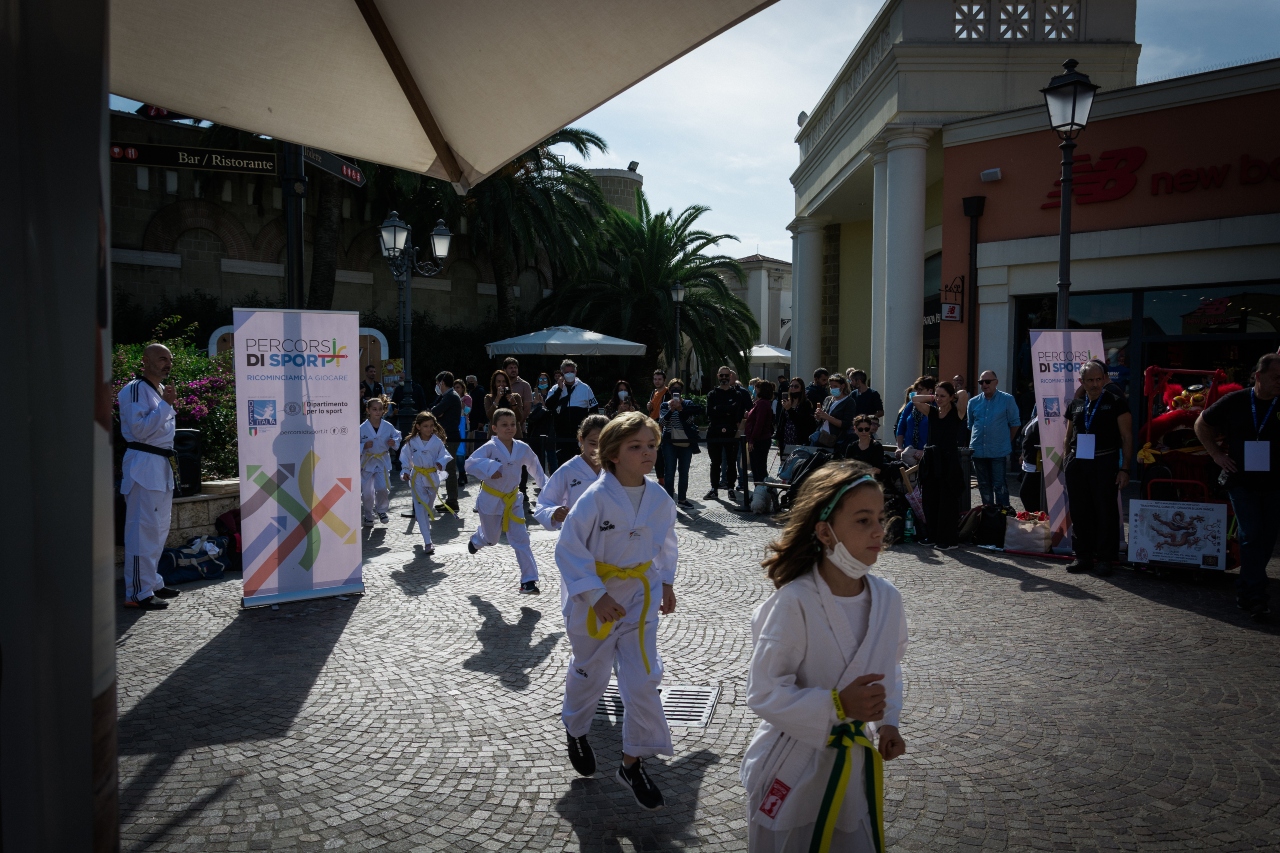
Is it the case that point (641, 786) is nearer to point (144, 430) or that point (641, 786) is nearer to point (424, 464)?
point (144, 430)

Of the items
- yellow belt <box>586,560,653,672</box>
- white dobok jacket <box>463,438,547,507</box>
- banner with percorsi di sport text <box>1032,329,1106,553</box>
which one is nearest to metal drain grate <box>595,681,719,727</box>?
yellow belt <box>586,560,653,672</box>

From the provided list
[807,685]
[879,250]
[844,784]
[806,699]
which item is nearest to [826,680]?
[807,685]

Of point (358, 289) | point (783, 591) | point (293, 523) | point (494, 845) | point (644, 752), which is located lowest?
point (494, 845)

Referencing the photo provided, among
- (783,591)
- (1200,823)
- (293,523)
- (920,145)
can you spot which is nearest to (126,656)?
(293,523)

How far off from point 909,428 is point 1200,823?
22.8 ft

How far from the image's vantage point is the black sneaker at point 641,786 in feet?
12.2

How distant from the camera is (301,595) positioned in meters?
7.25

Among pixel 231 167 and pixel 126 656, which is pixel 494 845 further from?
pixel 231 167

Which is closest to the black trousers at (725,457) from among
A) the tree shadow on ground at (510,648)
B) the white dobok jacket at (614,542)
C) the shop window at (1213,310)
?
the tree shadow on ground at (510,648)

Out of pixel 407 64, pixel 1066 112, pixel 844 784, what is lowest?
pixel 844 784

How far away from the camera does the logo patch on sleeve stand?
249 centimetres

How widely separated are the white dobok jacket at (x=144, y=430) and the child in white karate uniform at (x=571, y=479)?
357 centimetres

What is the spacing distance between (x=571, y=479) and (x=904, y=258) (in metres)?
12.2

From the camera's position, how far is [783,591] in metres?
2.63
